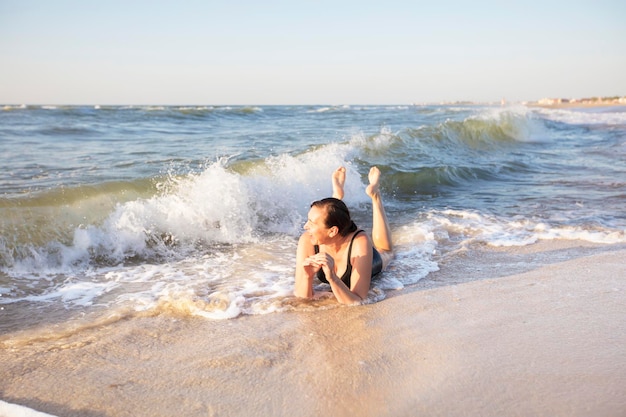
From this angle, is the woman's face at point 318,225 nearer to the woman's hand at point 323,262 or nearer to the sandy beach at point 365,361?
the woman's hand at point 323,262

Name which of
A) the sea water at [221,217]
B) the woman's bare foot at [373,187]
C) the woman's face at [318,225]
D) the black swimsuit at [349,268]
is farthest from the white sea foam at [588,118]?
the woman's face at [318,225]

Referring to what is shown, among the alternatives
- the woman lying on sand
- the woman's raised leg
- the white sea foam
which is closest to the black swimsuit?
the woman lying on sand

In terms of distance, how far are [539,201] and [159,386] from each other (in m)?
7.00

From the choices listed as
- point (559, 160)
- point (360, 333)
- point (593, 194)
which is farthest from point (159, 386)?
point (559, 160)

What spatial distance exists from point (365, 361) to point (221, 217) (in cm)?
396

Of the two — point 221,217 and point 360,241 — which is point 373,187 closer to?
point 360,241

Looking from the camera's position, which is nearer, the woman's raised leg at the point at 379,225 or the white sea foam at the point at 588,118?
the woman's raised leg at the point at 379,225

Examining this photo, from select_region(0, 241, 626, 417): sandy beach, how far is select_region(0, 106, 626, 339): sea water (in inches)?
16.6

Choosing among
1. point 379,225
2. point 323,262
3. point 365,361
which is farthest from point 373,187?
point 365,361

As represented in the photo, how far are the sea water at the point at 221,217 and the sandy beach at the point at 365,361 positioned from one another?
1.38ft

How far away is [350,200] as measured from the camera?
8.45 metres

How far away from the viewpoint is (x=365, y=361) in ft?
9.66

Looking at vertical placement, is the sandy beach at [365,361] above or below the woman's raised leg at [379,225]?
below

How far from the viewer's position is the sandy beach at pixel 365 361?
2.48m
